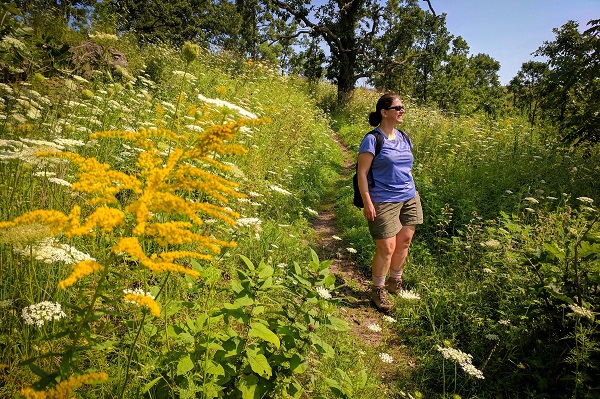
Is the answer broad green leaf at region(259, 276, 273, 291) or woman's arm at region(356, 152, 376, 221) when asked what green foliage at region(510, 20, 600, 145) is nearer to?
woman's arm at region(356, 152, 376, 221)

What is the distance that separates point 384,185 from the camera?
160 inches

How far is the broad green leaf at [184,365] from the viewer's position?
1.64m

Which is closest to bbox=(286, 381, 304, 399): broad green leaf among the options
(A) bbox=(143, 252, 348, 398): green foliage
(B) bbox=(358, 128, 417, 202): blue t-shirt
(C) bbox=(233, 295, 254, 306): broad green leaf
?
(A) bbox=(143, 252, 348, 398): green foliage

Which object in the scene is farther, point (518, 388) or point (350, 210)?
point (350, 210)

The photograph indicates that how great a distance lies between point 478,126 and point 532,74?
43.5 m

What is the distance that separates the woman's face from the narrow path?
167cm

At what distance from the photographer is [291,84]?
13664 mm

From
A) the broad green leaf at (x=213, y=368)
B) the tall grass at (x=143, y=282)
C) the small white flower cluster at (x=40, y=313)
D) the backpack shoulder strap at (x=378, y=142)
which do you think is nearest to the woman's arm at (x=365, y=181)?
the backpack shoulder strap at (x=378, y=142)

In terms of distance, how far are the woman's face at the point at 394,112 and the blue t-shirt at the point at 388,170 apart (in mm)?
190

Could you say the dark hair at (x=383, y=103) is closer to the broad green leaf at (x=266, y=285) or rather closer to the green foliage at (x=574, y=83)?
the broad green leaf at (x=266, y=285)

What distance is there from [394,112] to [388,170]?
0.67 meters

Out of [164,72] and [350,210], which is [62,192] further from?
[164,72]

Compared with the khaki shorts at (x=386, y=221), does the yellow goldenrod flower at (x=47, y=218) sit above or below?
above

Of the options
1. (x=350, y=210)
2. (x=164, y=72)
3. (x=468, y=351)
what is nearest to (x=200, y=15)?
(x=164, y=72)
